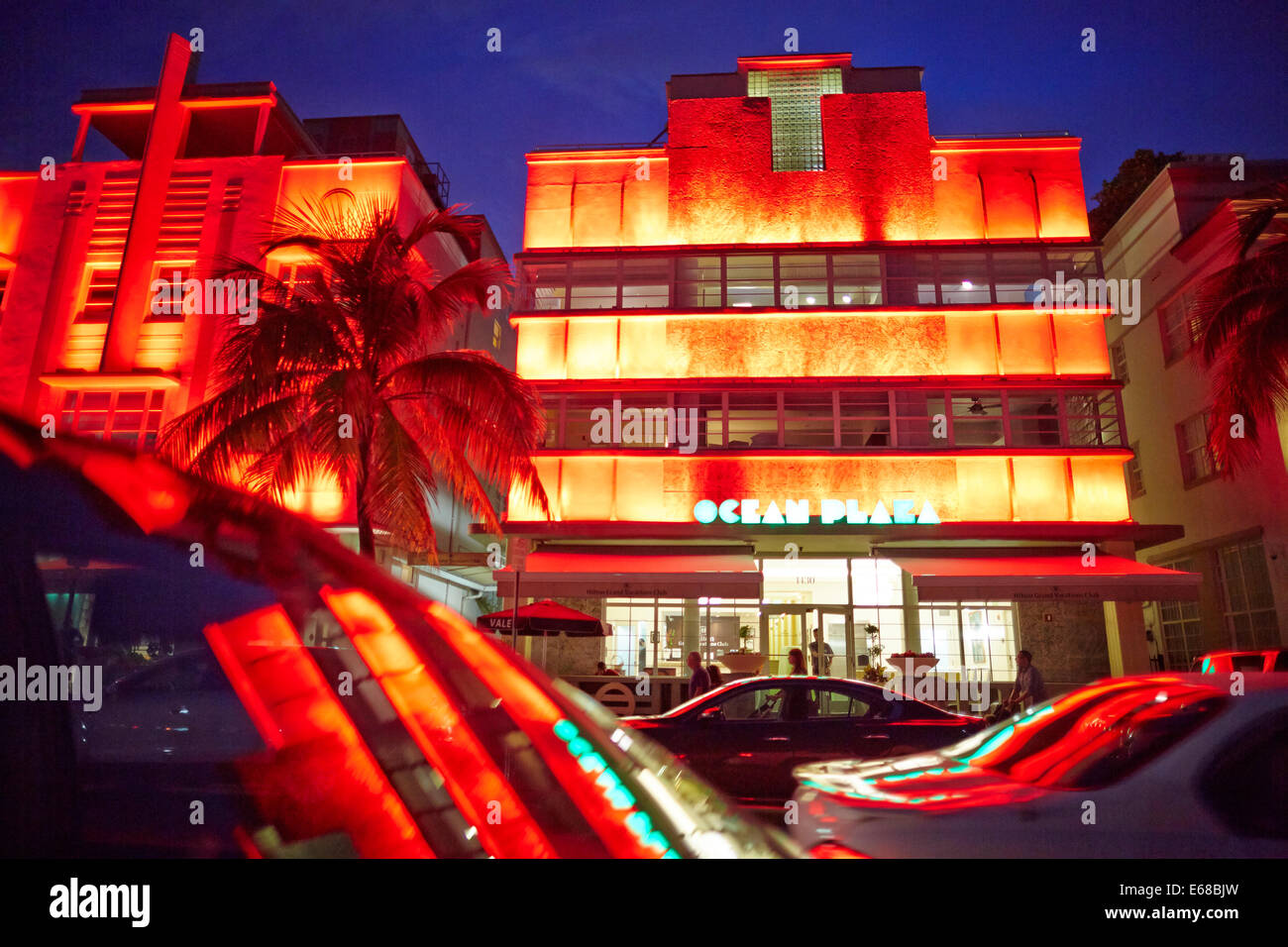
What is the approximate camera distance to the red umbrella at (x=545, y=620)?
13.9 meters

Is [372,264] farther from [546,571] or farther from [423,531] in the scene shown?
[546,571]

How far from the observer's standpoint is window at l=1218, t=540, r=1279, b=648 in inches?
669

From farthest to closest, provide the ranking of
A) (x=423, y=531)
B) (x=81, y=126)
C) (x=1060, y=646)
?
1. (x=81, y=126)
2. (x=1060, y=646)
3. (x=423, y=531)

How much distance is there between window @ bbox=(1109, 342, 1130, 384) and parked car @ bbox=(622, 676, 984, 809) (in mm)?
18990

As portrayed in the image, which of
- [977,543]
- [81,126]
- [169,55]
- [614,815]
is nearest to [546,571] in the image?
[977,543]

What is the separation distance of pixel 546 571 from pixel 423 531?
4.44m

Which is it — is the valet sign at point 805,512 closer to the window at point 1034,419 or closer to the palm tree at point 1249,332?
the window at point 1034,419

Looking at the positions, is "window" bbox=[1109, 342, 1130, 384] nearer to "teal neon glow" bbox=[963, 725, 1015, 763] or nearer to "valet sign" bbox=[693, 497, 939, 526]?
"valet sign" bbox=[693, 497, 939, 526]

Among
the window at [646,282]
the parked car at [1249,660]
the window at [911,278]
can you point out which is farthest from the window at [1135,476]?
the window at [646,282]

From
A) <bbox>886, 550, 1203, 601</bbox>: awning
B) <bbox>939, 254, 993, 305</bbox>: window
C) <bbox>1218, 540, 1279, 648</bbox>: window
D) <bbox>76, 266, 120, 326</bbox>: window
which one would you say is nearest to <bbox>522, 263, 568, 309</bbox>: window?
<bbox>939, 254, 993, 305</bbox>: window

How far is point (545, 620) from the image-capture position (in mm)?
14328

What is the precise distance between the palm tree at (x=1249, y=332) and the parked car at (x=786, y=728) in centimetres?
839

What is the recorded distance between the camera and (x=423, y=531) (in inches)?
472

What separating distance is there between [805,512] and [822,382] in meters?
3.27
